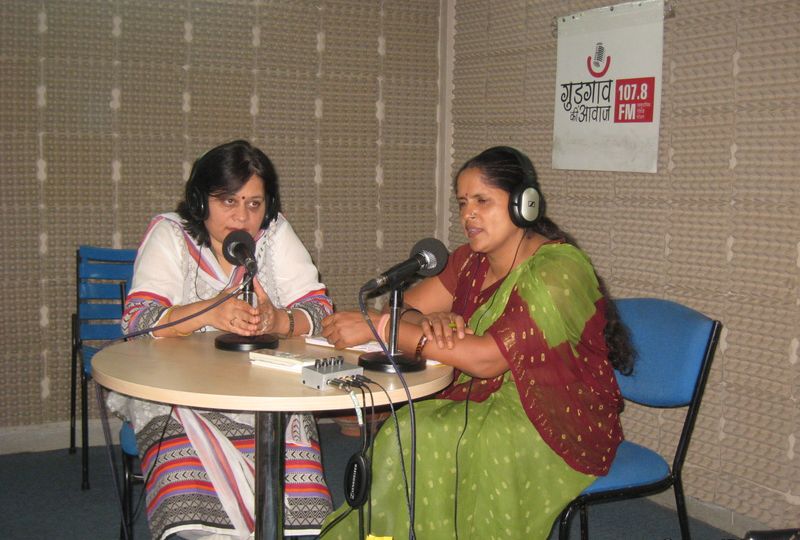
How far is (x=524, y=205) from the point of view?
2.35 meters

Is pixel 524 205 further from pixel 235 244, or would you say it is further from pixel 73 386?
pixel 73 386

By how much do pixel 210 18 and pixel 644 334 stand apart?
264 cm

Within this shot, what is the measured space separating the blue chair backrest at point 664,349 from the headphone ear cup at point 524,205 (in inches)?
21.7

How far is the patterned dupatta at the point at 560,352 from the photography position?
2.20 metres

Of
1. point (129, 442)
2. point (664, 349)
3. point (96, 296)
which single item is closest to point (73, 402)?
point (96, 296)

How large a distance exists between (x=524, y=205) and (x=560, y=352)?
0.42m

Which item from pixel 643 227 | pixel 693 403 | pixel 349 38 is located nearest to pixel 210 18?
pixel 349 38

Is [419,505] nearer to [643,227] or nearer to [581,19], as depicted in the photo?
[643,227]

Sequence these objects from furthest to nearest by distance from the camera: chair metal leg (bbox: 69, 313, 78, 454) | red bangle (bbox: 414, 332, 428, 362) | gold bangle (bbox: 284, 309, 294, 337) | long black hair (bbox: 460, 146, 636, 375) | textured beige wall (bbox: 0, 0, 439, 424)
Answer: textured beige wall (bbox: 0, 0, 439, 424) → chair metal leg (bbox: 69, 313, 78, 454) → gold bangle (bbox: 284, 309, 294, 337) → long black hair (bbox: 460, 146, 636, 375) → red bangle (bbox: 414, 332, 428, 362)

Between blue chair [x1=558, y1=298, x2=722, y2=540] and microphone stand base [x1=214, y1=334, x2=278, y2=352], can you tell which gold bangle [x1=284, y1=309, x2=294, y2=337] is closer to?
microphone stand base [x1=214, y1=334, x2=278, y2=352]

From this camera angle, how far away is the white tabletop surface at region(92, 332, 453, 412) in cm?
183

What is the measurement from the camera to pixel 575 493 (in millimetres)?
2273

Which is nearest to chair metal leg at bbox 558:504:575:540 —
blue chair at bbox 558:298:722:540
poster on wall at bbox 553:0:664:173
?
blue chair at bbox 558:298:722:540

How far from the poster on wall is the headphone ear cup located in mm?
1174
